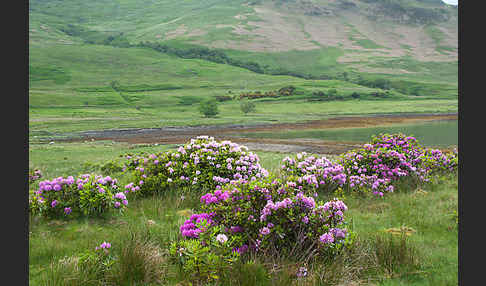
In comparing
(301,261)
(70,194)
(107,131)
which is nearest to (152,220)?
(70,194)

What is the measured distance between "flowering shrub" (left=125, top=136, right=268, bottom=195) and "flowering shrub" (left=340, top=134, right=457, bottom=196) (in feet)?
12.6

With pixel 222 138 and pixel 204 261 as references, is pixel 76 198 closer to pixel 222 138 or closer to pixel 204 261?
pixel 204 261

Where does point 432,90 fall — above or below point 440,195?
above

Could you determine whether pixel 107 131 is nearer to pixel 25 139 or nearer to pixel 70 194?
pixel 70 194

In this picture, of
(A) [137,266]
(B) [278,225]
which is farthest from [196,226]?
(B) [278,225]

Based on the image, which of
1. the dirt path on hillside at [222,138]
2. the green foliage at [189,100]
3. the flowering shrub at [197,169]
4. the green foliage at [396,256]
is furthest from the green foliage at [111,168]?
the green foliage at [189,100]

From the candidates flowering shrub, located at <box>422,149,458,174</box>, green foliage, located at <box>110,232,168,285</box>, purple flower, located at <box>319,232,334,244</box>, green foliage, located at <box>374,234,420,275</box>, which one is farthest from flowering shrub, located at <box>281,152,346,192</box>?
green foliage, located at <box>110,232,168,285</box>

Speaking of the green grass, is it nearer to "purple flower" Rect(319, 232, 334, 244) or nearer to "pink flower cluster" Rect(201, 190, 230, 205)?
"purple flower" Rect(319, 232, 334, 244)

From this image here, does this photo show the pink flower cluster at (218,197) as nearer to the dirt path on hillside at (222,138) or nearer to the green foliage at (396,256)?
the green foliage at (396,256)

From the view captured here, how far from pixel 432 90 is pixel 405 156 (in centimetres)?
16768

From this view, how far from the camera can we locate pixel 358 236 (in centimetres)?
790

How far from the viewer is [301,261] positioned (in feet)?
21.3

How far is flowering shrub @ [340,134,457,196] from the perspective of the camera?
1334 cm

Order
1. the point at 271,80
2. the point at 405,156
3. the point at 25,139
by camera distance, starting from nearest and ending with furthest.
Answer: the point at 25,139 → the point at 405,156 → the point at 271,80
